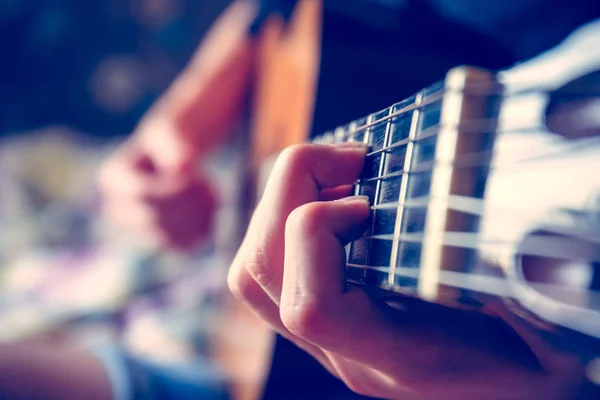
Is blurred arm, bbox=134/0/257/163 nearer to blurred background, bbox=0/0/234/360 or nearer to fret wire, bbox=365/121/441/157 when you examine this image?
blurred background, bbox=0/0/234/360

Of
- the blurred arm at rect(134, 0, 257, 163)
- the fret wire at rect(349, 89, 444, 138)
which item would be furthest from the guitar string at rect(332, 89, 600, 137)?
the blurred arm at rect(134, 0, 257, 163)

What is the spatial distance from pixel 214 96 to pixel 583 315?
36.1 inches

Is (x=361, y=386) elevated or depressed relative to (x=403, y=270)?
depressed

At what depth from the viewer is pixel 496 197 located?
0.31m

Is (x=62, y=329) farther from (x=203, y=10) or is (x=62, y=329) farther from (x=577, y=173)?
(x=203, y=10)

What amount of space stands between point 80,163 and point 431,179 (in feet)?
4.78

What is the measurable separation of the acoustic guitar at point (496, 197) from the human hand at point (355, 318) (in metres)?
0.02

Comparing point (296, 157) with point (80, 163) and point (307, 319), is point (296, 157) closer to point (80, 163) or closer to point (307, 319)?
point (307, 319)

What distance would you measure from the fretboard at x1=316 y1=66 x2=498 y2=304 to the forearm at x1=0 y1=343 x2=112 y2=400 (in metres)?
0.50

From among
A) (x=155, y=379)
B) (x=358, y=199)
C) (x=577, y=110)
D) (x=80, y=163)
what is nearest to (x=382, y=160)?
(x=358, y=199)

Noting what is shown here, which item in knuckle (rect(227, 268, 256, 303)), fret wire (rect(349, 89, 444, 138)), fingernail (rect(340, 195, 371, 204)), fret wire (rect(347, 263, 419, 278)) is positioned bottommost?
knuckle (rect(227, 268, 256, 303))

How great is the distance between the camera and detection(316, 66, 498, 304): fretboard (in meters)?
0.27

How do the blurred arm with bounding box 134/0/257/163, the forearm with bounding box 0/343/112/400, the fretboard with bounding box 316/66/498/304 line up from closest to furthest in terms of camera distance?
the fretboard with bounding box 316/66/498/304 < the forearm with bounding box 0/343/112/400 < the blurred arm with bounding box 134/0/257/163

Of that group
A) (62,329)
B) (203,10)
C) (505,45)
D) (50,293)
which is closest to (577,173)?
(505,45)
